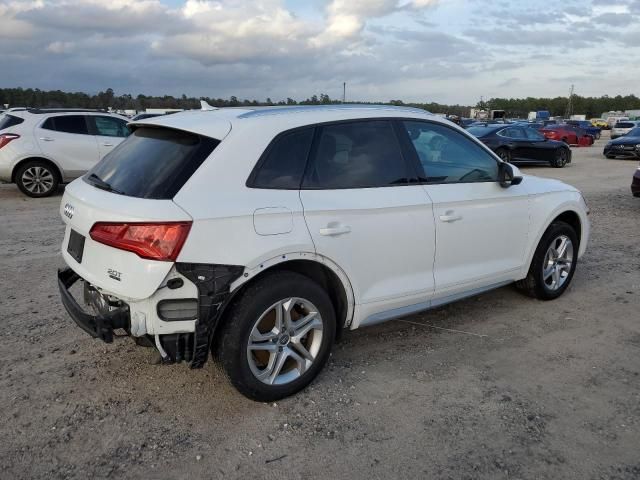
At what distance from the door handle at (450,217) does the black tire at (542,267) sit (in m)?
1.32

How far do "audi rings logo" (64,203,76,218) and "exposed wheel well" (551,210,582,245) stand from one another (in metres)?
4.13

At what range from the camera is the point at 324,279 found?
3.55m

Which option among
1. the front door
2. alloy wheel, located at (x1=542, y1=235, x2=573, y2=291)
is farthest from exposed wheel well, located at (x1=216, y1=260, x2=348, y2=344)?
alloy wheel, located at (x1=542, y1=235, x2=573, y2=291)

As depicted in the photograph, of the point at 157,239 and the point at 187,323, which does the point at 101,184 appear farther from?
the point at 187,323

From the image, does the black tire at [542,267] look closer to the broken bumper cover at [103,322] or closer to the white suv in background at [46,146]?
the broken bumper cover at [103,322]

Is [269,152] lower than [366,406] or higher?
higher

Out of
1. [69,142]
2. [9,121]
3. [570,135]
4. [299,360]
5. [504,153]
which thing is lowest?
[299,360]

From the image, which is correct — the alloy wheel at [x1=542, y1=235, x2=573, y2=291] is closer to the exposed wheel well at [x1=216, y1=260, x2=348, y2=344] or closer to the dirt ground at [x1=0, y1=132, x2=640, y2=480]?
the dirt ground at [x1=0, y1=132, x2=640, y2=480]

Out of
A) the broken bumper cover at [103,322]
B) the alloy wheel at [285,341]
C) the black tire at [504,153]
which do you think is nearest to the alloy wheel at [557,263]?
the alloy wheel at [285,341]

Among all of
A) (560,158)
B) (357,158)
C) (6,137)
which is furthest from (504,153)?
(357,158)

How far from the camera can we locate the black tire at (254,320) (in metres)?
3.09

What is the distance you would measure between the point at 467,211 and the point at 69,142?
936 cm

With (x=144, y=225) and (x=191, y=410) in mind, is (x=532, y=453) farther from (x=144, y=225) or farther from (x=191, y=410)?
(x=144, y=225)

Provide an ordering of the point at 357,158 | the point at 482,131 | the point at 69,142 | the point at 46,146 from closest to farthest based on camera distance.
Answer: the point at 357,158
the point at 46,146
the point at 69,142
the point at 482,131
